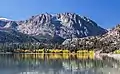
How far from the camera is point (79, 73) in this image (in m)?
75.4

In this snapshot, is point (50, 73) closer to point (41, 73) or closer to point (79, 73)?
point (41, 73)

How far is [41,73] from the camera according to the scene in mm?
75125

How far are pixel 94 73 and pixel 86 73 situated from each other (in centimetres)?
201

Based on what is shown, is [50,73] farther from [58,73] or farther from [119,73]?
[119,73]

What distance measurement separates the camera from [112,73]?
244ft

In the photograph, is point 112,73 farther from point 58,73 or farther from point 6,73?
point 6,73

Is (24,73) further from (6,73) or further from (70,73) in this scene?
(70,73)

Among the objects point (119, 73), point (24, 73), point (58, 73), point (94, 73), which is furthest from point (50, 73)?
point (119, 73)

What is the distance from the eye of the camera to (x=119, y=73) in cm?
7394

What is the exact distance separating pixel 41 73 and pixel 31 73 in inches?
100

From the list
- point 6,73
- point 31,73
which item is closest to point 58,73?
point 31,73

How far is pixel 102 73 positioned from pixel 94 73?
206 centimetres

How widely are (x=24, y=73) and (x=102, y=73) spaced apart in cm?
1981

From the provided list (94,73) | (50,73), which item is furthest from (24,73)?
(94,73)
